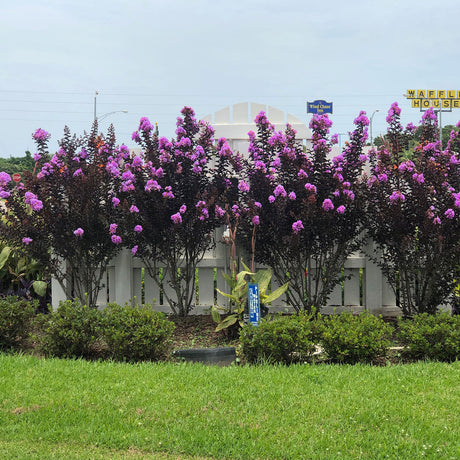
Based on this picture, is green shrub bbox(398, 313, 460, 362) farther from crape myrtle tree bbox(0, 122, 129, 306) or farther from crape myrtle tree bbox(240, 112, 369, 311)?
crape myrtle tree bbox(0, 122, 129, 306)

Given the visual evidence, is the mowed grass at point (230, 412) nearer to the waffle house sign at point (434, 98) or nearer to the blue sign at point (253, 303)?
the blue sign at point (253, 303)

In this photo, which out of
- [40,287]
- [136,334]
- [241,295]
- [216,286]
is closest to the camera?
[136,334]

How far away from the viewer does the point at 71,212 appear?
725cm

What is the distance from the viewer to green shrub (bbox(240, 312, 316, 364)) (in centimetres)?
532

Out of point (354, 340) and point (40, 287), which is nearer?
point (354, 340)

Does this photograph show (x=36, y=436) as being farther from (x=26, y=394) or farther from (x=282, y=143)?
(x=282, y=143)

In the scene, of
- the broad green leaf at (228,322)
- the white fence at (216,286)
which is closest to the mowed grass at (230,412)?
the broad green leaf at (228,322)

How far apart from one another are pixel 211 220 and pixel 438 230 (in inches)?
104

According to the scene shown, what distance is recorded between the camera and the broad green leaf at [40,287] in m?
7.89

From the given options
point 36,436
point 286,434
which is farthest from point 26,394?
point 286,434

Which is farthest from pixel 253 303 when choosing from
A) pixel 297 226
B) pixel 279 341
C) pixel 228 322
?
pixel 297 226

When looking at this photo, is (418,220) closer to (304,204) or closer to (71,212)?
(304,204)

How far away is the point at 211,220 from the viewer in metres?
7.23

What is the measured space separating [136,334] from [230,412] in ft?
5.41
